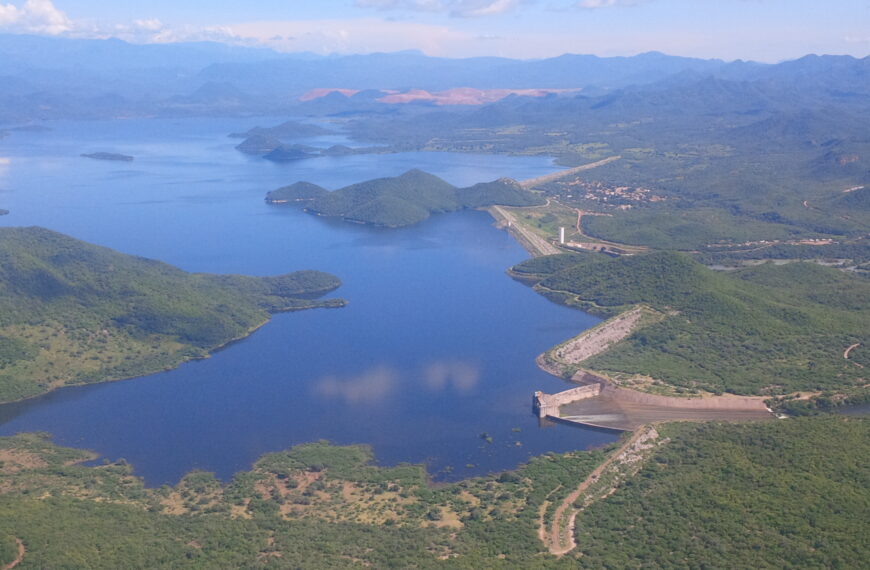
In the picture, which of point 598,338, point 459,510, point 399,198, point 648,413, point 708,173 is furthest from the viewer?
point 708,173

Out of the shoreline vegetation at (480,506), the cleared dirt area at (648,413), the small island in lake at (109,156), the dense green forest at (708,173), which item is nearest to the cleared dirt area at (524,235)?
the dense green forest at (708,173)

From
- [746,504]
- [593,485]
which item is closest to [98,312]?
[593,485]

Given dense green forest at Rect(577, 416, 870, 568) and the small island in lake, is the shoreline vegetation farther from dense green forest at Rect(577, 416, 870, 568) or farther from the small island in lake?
the small island in lake

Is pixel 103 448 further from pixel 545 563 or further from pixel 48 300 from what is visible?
pixel 545 563

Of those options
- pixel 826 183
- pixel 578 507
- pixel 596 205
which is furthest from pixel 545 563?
pixel 826 183

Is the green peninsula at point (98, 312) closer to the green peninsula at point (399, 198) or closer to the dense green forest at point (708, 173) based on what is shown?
the green peninsula at point (399, 198)

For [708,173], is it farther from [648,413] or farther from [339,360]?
[648,413]
